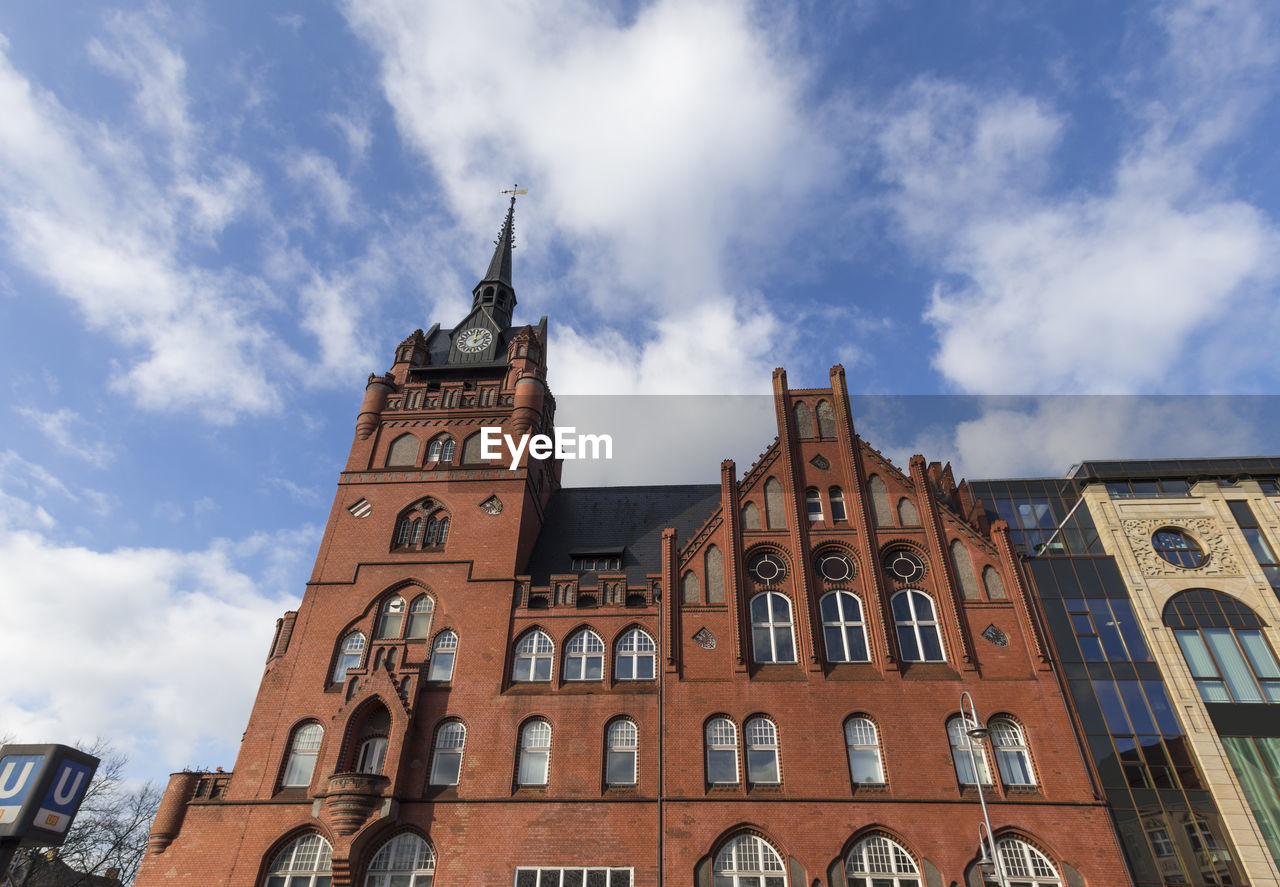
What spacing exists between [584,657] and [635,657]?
71.9 inches

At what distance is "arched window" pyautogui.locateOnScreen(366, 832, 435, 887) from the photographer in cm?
2381

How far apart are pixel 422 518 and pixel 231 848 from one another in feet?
42.7

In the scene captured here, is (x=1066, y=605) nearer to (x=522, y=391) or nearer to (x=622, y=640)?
(x=622, y=640)

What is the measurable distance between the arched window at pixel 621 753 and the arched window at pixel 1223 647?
62.5 feet

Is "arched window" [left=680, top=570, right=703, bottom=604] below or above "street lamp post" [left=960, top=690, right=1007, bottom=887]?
above

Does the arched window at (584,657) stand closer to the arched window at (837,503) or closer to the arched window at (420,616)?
the arched window at (420,616)

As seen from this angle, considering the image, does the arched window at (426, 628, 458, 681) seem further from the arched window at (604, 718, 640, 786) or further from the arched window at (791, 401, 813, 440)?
the arched window at (791, 401, 813, 440)

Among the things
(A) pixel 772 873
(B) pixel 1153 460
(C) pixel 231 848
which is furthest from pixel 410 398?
(B) pixel 1153 460

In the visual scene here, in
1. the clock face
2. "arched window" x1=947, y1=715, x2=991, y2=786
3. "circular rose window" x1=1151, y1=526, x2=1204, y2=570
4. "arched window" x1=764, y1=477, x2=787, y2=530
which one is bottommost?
"arched window" x1=947, y1=715, x2=991, y2=786

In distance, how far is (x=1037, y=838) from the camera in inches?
907

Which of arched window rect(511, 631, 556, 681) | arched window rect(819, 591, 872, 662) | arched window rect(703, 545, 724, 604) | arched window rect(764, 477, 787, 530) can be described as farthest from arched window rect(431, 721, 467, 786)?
arched window rect(764, 477, 787, 530)

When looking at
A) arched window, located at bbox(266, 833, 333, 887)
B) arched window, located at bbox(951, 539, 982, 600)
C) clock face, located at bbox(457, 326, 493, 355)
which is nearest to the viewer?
arched window, located at bbox(266, 833, 333, 887)

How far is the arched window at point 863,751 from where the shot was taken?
80.6ft

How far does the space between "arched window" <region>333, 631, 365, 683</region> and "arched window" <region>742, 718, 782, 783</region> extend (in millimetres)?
14071
